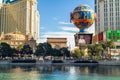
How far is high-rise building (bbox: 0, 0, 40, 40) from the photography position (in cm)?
18788

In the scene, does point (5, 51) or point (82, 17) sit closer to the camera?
point (5, 51)

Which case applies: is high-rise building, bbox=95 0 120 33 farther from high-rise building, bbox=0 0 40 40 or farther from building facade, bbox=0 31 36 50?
high-rise building, bbox=0 0 40 40

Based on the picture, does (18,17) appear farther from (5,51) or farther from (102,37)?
(5,51)

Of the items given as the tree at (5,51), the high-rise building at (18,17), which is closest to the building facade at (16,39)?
the high-rise building at (18,17)

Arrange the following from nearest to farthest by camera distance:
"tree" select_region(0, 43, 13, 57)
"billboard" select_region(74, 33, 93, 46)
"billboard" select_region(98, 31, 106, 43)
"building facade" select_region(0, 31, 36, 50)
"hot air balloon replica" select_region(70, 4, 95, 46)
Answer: "tree" select_region(0, 43, 13, 57)
"hot air balloon replica" select_region(70, 4, 95, 46)
"billboard" select_region(74, 33, 93, 46)
"billboard" select_region(98, 31, 106, 43)
"building facade" select_region(0, 31, 36, 50)

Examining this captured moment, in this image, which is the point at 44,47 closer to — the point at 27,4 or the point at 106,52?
the point at 106,52

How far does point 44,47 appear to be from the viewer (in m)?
122

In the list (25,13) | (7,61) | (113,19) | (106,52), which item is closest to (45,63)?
(7,61)

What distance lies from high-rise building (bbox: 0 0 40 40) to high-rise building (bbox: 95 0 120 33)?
145 feet

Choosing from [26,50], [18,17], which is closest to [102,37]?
[26,50]

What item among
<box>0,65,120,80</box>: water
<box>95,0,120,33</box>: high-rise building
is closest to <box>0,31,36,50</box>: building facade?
<box>95,0,120,33</box>: high-rise building

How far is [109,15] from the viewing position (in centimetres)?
17100

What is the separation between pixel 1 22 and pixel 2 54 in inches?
3149

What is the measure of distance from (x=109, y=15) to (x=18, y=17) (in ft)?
188
